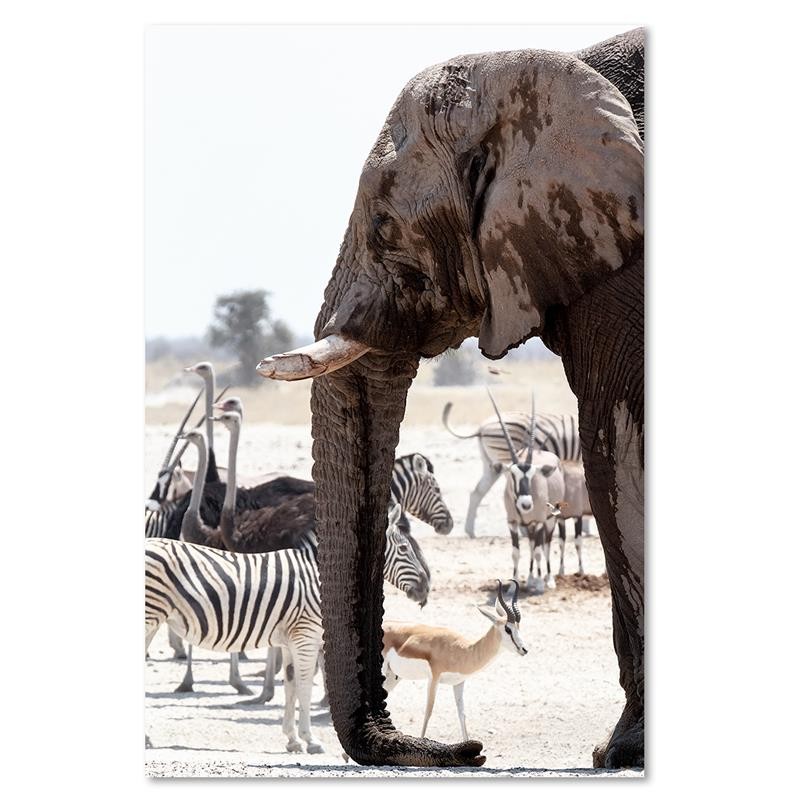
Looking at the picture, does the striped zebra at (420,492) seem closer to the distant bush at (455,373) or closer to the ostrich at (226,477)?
the ostrich at (226,477)

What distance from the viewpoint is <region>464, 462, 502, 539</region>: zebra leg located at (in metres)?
7.32

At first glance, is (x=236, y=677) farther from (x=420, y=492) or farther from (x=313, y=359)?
(x=313, y=359)

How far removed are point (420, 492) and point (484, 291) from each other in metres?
3.66

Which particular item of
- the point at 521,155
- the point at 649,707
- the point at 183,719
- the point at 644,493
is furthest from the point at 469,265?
the point at 183,719

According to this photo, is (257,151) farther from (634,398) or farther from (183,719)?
(183,719)

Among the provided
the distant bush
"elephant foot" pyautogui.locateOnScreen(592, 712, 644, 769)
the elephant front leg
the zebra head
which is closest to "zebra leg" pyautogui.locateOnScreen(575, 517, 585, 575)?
the zebra head

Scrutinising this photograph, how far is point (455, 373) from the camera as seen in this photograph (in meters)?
8.24

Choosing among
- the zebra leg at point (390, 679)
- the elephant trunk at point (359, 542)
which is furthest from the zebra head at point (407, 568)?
the elephant trunk at point (359, 542)

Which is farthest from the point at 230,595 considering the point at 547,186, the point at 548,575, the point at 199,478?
the point at 547,186

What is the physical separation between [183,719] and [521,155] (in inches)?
120

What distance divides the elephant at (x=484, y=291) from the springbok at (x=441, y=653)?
165 centimetres

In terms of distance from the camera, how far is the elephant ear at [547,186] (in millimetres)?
3320

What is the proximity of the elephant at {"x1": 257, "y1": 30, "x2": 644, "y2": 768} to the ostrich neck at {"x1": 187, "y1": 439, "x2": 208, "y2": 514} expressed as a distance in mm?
2413

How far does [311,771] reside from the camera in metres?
3.72
